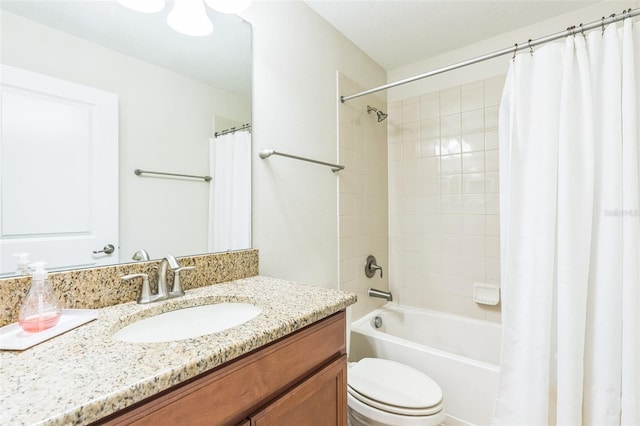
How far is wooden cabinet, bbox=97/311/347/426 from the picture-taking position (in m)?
0.51

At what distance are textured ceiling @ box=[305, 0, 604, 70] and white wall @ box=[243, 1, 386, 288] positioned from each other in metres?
0.13

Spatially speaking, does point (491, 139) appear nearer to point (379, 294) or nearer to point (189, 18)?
point (379, 294)

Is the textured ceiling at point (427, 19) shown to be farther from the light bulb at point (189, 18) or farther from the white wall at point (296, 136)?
the light bulb at point (189, 18)

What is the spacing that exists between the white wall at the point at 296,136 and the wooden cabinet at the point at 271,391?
0.56 meters

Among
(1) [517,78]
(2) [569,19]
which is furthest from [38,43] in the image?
(2) [569,19]

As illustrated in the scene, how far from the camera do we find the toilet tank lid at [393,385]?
3.92 ft

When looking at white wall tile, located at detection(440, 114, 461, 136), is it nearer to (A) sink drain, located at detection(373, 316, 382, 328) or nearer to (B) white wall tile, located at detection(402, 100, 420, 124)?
(B) white wall tile, located at detection(402, 100, 420, 124)

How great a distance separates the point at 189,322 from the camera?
89cm

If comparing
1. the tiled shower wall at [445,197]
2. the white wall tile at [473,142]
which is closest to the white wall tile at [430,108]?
the tiled shower wall at [445,197]

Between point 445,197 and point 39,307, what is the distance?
7.00 feet

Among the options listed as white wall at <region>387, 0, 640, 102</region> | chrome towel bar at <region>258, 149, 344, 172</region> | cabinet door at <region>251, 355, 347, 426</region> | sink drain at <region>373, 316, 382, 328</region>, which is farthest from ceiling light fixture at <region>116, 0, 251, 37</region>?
sink drain at <region>373, 316, 382, 328</region>

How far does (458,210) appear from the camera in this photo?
80.7 inches

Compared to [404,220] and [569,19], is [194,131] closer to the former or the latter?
[404,220]

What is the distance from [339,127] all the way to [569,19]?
1.44 metres
